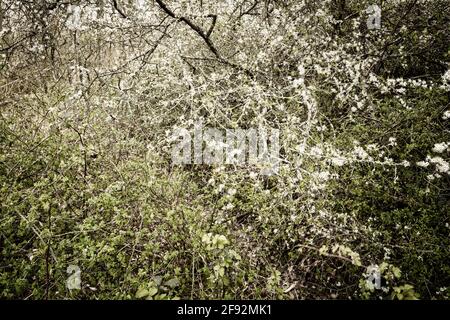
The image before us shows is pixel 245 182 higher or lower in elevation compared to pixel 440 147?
lower

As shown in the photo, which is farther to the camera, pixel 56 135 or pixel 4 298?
pixel 56 135

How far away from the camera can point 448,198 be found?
3461 mm

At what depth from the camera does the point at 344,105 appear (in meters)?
A: 4.50

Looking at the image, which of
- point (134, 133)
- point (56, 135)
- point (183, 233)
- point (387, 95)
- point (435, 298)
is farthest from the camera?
point (387, 95)

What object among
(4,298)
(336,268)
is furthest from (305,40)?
(4,298)

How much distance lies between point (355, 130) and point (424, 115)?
2.56ft

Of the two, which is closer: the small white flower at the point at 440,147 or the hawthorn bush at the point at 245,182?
the hawthorn bush at the point at 245,182

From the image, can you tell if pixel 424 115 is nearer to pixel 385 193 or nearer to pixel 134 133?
pixel 385 193

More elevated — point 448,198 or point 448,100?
point 448,100

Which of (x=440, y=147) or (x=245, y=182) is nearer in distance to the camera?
(x=440, y=147)

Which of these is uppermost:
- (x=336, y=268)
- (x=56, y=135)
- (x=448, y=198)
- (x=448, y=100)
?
(x=448, y=100)

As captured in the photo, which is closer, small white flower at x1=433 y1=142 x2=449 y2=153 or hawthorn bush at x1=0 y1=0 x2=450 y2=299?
hawthorn bush at x1=0 y1=0 x2=450 y2=299

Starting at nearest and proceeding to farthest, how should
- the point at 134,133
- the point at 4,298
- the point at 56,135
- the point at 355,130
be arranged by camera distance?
the point at 4,298
the point at 56,135
the point at 355,130
the point at 134,133
